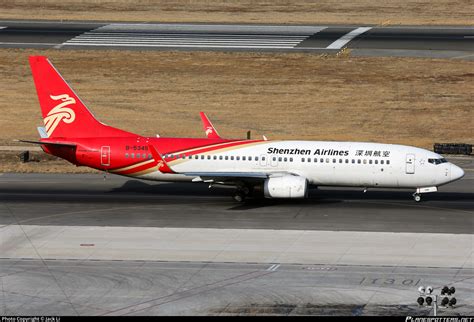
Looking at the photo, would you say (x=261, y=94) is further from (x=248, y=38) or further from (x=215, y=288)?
(x=215, y=288)

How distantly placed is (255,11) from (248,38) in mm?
17055

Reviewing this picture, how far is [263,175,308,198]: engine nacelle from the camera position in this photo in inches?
2502

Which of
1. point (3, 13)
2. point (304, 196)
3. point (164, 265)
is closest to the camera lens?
point (164, 265)

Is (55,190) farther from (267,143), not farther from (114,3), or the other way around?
(114,3)

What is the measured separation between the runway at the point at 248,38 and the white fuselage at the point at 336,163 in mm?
42931

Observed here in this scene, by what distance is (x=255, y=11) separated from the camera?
13000 cm

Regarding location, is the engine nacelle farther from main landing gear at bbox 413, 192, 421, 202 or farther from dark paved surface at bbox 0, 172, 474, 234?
main landing gear at bbox 413, 192, 421, 202

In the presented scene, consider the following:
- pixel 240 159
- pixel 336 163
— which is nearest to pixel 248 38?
pixel 240 159

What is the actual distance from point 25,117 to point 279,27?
3619 cm

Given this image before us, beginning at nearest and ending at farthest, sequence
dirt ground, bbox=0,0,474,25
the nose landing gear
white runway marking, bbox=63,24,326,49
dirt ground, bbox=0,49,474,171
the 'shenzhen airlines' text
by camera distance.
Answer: the 'shenzhen airlines' text → the nose landing gear → dirt ground, bbox=0,49,474,171 → white runway marking, bbox=63,24,326,49 → dirt ground, bbox=0,0,474,25

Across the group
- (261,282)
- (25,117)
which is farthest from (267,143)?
(25,117)

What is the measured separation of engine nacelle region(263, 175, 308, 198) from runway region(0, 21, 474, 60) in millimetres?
45383

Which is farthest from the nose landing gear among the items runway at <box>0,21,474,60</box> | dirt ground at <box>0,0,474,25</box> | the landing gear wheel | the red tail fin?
dirt ground at <box>0,0,474,25</box>

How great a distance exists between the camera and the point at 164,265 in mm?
50719
